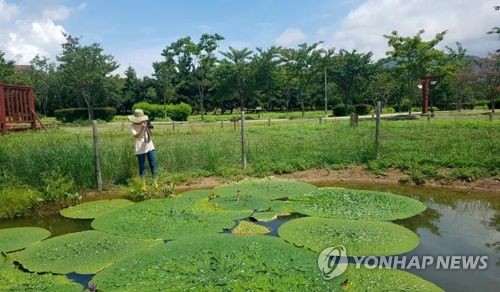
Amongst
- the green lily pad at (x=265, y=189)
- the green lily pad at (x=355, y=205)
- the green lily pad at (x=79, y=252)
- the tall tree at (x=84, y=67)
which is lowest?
the green lily pad at (x=79, y=252)

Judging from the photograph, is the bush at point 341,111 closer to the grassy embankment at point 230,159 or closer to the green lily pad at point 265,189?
the grassy embankment at point 230,159

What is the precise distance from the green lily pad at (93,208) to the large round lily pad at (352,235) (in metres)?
3.25

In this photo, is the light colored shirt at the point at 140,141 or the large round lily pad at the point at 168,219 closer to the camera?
the large round lily pad at the point at 168,219

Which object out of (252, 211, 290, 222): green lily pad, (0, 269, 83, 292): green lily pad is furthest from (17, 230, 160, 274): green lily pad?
(252, 211, 290, 222): green lily pad

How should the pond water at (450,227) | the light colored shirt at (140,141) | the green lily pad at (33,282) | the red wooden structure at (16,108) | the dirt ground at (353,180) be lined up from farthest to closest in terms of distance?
the red wooden structure at (16,108)
the dirt ground at (353,180)
the light colored shirt at (140,141)
the pond water at (450,227)
the green lily pad at (33,282)

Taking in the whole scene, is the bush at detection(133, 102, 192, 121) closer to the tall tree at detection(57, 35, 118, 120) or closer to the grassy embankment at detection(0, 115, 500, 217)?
the tall tree at detection(57, 35, 118, 120)

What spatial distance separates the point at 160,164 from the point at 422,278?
707cm

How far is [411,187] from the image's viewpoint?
8.66 metres

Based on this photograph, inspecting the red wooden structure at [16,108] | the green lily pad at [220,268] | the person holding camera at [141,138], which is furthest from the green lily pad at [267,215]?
the red wooden structure at [16,108]

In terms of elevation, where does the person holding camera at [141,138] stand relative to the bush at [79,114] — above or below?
below

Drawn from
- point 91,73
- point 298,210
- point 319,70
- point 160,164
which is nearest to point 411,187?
point 298,210

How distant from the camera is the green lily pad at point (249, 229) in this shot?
5.67 m

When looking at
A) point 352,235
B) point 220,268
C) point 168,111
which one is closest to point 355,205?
point 352,235

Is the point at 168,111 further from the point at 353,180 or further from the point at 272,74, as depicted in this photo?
the point at 353,180
